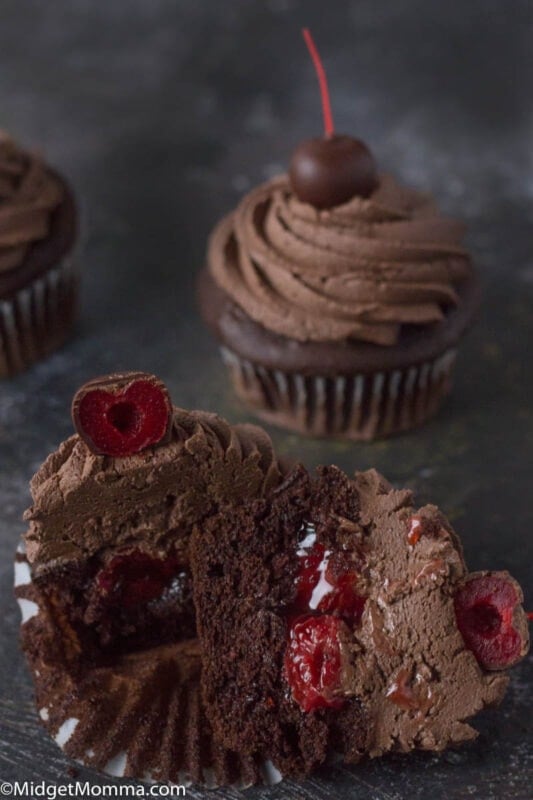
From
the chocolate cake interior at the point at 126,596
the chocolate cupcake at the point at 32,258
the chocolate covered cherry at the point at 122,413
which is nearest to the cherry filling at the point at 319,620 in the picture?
the chocolate cake interior at the point at 126,596

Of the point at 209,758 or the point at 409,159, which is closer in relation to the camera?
the point at 209,758

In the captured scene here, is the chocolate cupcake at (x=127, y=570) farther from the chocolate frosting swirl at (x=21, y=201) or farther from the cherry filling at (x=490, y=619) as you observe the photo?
the chocolate frosting swirl at (x=21, y=201)

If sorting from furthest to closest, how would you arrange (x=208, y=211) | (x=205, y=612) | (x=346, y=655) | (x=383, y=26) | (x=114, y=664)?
(x=383, y=26) → (x=208, y=211) → (x=114, y=664) → (x=205, y=612) → (x=346, y=655)

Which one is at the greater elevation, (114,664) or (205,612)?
(205,612)

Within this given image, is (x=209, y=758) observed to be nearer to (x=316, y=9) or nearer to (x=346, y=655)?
(x=346, y=655)

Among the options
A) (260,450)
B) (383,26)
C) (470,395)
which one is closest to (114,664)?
(260,450)

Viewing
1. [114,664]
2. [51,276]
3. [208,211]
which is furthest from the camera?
[208,211]

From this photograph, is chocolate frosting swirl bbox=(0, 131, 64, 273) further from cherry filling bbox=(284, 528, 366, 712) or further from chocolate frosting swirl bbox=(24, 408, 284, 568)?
cherry filling bbox=(284, 528, 366, 712)

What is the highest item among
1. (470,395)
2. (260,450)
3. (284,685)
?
(260,450)
